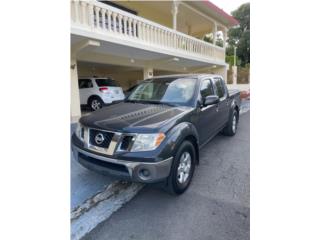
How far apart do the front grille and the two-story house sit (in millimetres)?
4307

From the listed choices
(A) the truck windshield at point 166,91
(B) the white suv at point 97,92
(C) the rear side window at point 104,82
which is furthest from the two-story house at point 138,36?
(A) the truck windshield at point 166,91

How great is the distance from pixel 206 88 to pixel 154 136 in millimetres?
1899

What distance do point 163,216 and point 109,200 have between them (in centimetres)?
76

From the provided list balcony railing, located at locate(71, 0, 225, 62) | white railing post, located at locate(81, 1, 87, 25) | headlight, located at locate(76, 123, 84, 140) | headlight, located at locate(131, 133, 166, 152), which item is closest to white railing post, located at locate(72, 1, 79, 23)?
balcony railing, located at locate(71, 0, 225, 62)

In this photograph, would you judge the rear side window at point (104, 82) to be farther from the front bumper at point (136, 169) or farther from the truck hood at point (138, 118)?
the front bumper at point (136, 169)

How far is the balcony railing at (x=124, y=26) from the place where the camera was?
5.81m

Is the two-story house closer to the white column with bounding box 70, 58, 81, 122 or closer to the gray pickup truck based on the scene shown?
the white column with bounding box 70, 58, 81, 122

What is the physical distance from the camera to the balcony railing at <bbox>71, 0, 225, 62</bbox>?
581cm

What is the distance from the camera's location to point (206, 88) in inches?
145

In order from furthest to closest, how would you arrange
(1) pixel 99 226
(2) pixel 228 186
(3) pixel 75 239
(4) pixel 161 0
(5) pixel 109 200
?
(4) pixel 161 0
(2) pixel 228 186
(5) pixel 109 200
(1) pixel 99 226
(3) pixel 75 239

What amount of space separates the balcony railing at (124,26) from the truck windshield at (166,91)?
3515 millimetres

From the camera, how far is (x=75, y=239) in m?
1.93
